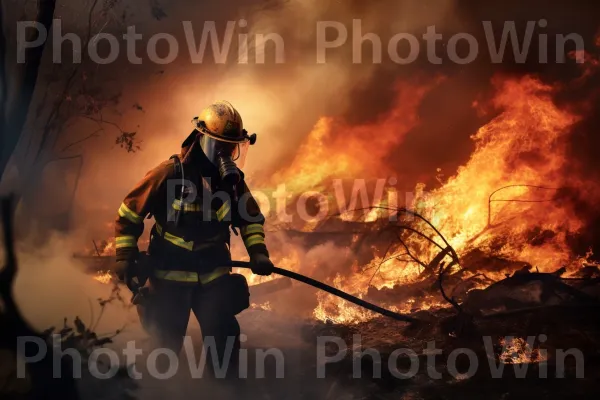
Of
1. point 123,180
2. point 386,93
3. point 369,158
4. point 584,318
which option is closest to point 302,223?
point 369,158

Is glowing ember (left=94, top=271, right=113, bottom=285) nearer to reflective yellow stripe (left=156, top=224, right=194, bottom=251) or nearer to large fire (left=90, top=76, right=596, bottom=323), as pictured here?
large fire (left=90, top=76, right=596, bottom=323)

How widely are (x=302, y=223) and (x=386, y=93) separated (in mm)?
3378

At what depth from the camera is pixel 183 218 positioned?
4.65 meters

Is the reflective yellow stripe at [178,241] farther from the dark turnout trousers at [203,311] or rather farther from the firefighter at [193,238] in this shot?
the dark turnout trousers at [203,311]

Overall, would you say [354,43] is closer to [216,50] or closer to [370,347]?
[216,50]

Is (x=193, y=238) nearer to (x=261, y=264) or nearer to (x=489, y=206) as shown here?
(x=261, y=264)

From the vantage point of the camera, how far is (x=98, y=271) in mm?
7848

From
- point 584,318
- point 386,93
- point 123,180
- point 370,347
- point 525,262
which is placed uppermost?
point 386,93

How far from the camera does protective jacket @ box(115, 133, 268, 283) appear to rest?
15.2 ft

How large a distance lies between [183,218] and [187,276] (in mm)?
596

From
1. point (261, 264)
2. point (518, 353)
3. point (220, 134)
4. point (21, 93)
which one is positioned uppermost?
point (21, 93)

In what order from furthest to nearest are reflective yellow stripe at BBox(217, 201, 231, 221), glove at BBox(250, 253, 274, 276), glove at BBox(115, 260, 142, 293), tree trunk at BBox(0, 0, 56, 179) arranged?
reflective yellow stripe at BBox(217, 201, 231, 221)
glove at BBox(250, 253, 274, 276)
glove at BBox(115, 260, 142, 293)
tree trunk at BBox(0, 0, 56, 179)
